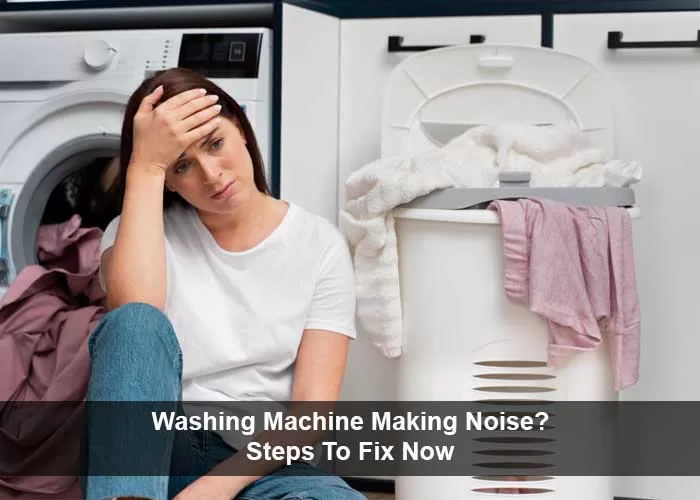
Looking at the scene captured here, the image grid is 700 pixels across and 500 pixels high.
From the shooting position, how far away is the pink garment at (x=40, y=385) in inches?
77.4

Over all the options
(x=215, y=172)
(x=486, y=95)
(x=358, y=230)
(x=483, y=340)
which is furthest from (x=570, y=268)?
(x=215, y=172)

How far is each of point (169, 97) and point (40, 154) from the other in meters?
0.73

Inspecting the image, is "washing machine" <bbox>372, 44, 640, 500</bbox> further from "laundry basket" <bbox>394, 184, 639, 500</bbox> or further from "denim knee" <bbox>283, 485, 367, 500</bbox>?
"denim knee" <bbox>283, 485, 367, 500</bbox>

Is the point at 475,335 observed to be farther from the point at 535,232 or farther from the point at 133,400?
the point at 133,400

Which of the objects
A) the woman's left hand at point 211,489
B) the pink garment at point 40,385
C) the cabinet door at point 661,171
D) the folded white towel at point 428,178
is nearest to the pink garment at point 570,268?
the folded white towel at point 428,178

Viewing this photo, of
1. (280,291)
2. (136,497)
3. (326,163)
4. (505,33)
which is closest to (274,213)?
(280,291)

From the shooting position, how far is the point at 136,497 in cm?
136

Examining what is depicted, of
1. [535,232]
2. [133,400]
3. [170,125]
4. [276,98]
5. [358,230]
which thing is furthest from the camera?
[276,98]

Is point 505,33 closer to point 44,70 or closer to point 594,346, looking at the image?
point 594,346

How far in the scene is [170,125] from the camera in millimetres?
1539

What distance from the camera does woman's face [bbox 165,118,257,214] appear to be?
1.57m

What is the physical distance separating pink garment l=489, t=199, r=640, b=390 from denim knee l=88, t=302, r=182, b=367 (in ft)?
2.07

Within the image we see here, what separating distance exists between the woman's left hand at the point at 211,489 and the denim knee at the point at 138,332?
148 millimetres

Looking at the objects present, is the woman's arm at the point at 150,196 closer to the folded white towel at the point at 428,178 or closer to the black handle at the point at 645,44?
the folded white towel at the point at 428,178
